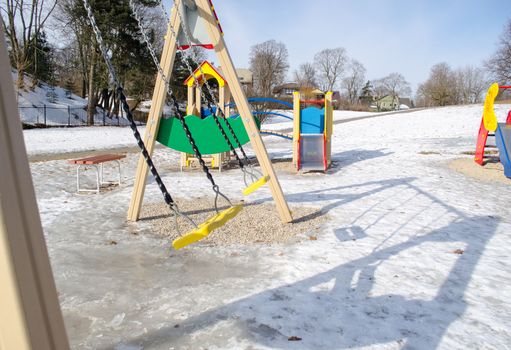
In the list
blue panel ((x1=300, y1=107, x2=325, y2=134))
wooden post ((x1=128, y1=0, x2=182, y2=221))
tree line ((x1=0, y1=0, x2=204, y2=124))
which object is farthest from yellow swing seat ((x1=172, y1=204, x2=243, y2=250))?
tree line ((x1=0, y1=0, x2=204, y2=124))

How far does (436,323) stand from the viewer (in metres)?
2.61

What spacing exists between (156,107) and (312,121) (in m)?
5.63

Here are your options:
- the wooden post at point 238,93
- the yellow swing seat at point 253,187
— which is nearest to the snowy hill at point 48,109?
the wooden post at point 238,93

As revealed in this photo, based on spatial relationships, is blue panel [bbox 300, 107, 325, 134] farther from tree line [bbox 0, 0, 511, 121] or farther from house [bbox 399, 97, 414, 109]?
house [bbox 399, 97, 414, 109]

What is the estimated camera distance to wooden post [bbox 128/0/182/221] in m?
4.57

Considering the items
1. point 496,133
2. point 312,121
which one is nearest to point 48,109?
point 312,121

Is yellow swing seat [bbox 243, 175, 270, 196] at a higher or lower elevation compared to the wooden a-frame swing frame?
lower

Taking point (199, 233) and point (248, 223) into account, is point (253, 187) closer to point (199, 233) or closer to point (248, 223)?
point (248, 223)

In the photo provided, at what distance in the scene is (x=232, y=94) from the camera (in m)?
4.62

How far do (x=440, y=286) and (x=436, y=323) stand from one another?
654 mm

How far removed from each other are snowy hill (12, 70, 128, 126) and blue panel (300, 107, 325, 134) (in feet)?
65.6

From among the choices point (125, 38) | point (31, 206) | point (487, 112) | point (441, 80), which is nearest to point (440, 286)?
point (31, 206)

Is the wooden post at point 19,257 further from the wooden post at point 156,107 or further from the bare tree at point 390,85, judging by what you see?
the bare tree at point 390,85

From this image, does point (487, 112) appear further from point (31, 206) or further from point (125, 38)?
point (125, 38)
